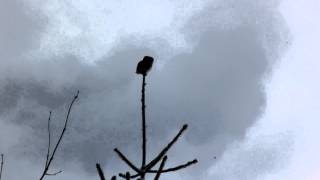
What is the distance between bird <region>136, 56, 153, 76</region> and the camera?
13.4ft

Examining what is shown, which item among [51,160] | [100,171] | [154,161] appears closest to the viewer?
[100,171]

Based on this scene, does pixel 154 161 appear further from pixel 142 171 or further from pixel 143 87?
pixel 143 87

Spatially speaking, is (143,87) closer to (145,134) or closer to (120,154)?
(145,134)

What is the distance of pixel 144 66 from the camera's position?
4125 millimetres

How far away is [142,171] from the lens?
426 cm

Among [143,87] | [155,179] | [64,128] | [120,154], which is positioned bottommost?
[155,179]

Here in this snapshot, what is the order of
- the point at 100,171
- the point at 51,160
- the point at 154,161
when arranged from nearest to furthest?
the point at 100,171 → the point at 154,161 → the point at 51,160

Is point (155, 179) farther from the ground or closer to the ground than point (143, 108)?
closer to the ground

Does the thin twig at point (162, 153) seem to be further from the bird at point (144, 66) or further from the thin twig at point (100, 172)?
the bird at point (144, 66)

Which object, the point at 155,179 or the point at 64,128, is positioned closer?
the point at 155,179

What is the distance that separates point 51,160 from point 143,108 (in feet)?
11.7

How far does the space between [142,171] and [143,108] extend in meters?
0.72

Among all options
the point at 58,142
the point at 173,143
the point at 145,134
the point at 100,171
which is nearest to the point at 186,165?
the point at 173,143

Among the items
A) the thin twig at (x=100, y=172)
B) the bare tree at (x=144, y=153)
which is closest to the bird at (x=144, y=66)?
the bare tree at (x=144, y=153)
